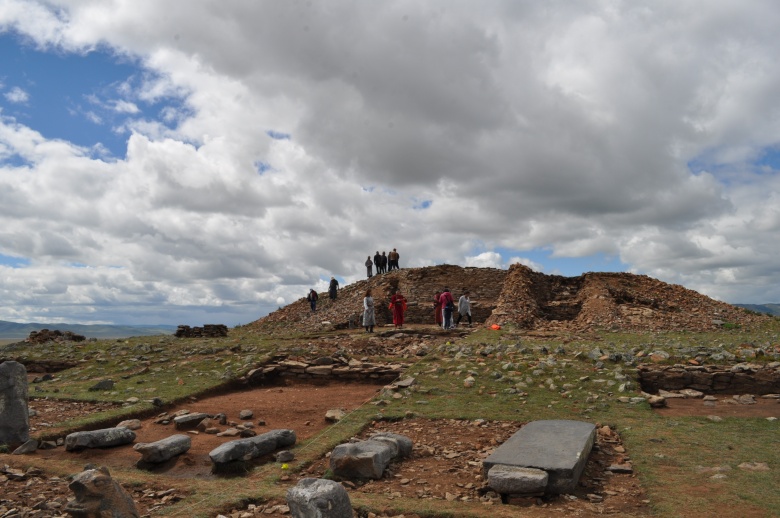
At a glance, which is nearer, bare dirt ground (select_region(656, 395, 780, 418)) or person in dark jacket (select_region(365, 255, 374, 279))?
bare dirt ground (select_region(656, 395, 780, 418))

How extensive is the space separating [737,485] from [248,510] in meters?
5.83

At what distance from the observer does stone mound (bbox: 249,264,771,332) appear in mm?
24766

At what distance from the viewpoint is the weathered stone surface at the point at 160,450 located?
853 centimetres

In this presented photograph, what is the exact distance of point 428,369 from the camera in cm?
1388

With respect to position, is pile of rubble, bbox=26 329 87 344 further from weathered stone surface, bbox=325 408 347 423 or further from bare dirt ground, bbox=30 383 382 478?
weathered stone surface, bbox=325 408 347 423

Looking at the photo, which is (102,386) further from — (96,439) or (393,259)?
(393,259)

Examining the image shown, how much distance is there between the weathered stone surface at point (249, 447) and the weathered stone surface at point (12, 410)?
3.66 meters

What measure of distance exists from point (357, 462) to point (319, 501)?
2.28m

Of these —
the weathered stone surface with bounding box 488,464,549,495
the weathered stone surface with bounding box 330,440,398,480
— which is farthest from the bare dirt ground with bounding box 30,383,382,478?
the weathered stone surface with bounding box 488,464,549,495

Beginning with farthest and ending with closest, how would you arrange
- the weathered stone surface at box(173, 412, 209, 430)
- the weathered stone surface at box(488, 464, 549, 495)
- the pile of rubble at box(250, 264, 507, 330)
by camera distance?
the pile of rubble at box(250, 264, 507, 330), the weathered stone surface at box(173, 412, 209, 430), the weathered stone surface at box(488, 464, 549, 495)

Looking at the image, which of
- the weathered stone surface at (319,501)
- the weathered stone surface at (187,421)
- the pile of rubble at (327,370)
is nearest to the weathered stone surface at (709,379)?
the pile of rubble at (327,370)

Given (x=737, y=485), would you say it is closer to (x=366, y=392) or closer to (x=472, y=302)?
(x=366, y=392)

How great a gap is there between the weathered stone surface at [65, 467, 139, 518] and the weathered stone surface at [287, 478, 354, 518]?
1.98 meters

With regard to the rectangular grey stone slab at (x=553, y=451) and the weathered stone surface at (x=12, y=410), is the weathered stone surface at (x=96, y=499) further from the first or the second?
the weathered stone surface at (x=12, y=410)
